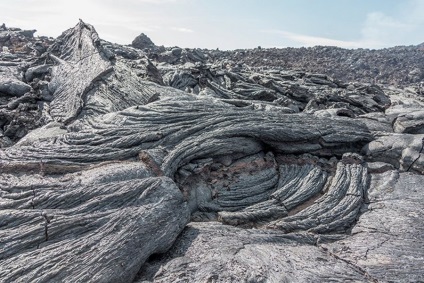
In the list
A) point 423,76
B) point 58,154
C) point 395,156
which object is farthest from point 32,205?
point 423,76

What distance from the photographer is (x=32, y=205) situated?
767cm

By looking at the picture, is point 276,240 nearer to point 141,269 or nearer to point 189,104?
point 141,269

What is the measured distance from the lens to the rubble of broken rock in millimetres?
7121

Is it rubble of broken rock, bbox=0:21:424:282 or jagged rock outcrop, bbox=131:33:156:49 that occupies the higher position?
jagged rock outcrop, bbox=131:33:156:49

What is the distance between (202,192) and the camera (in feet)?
33.2

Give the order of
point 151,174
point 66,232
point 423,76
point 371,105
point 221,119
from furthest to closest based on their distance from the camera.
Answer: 1. point 423,76
2. point 371,105
3. point 221,119
4. point 151,174
5. point 66,232

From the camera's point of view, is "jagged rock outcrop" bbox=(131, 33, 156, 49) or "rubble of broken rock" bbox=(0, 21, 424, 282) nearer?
"rubble of broken rock" bbox=(0, 21, 424, 282)

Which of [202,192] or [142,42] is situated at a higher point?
[142,42]

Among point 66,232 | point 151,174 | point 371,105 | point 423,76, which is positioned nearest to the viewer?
point 66,232

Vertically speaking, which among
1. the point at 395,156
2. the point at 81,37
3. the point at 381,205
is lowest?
the point at 381,205

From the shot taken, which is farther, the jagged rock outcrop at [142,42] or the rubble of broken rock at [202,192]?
the jagged rock outcrop at [142,42]

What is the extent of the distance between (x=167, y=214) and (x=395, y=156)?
7.61 metres

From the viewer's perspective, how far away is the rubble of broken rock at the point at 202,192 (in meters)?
7.12

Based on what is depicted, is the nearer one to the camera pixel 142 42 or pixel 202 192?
pixel 202 192
